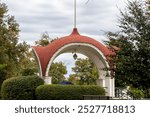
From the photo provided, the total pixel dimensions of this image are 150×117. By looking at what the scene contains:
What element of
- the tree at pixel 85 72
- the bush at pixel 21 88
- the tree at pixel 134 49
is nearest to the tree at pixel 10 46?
the tree at pixel 85 72

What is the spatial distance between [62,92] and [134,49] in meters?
6.94

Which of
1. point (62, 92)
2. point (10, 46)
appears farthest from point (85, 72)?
point (62, 92)

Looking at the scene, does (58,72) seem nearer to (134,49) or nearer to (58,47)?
(58,47)

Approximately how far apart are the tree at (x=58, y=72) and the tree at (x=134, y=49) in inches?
1015

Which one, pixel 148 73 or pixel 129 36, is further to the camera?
pixel 129 36

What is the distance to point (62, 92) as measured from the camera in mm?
19422

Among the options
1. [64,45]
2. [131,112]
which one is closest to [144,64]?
[131,112]

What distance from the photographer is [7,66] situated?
32031 mm

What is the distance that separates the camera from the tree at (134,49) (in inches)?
506

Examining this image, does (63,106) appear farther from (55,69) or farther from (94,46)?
(55,69)

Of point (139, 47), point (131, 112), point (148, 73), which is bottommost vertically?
point (131, 112)

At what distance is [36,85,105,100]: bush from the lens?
19.1 m

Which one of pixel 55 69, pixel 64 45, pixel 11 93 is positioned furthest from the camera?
pixel 55 69

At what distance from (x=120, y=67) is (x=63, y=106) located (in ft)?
20.7
